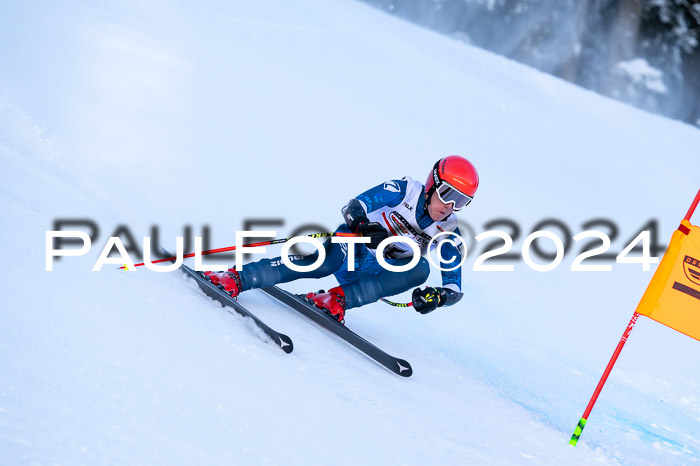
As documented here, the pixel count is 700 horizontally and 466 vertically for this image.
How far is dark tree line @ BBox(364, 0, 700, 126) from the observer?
812 inches

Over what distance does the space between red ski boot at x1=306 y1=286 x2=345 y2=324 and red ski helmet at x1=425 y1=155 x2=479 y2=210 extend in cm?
71

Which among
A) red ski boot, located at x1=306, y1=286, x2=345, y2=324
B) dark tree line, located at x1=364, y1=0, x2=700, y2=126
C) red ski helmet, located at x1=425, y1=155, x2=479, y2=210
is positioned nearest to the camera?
red ski helmet, located at x1=425, y1=155, x2=479, y2=210

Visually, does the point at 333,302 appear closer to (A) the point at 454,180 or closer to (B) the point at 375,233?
(B) the point at 375,233

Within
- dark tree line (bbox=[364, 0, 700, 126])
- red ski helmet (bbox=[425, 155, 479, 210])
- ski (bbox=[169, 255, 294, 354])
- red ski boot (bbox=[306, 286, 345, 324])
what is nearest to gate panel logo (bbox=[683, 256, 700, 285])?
red ski helmet (bbox=[425, 155, 479, 210])

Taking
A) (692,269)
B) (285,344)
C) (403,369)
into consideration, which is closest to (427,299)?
(403,369)

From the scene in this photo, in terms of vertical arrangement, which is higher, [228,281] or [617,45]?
[617,45]

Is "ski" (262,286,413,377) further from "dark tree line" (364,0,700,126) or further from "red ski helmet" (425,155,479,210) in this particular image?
"dark tree line" (364,0,700,126)

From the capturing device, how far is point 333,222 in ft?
20.3

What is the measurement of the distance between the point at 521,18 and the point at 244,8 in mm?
12495

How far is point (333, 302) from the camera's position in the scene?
3.50 meters

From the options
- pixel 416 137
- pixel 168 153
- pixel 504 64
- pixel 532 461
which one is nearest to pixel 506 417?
pixel 532 461

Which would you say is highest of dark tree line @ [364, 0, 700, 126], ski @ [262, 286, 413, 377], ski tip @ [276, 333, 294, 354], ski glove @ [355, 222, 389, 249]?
dark tree line @ [364, 0, 700, 126]

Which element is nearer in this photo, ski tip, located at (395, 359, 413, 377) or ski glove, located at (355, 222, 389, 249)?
ski tip, located at (395, 359, 413, 377)

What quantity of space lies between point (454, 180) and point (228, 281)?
1.16 metres
